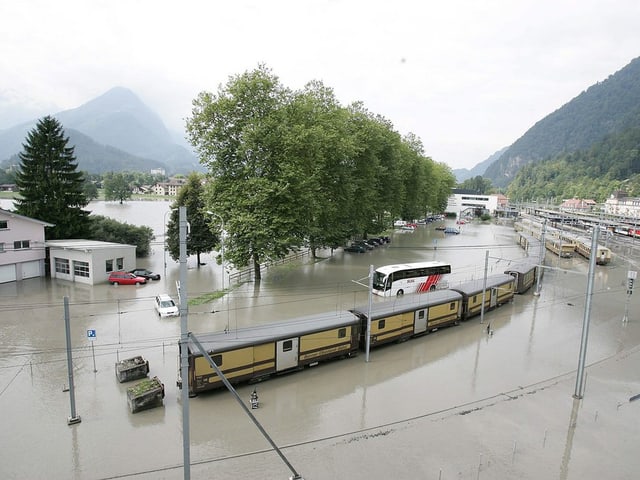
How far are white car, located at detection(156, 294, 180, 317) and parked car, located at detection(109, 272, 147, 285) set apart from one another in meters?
6.82

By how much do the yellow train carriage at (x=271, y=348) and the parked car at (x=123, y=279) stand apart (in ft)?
55.8

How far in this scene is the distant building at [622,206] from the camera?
8031 cm

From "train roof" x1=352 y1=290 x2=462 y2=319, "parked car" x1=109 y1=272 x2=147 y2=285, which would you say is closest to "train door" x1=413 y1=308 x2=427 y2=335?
"train roof" x1=352 y1=290 x2=462 y2=319

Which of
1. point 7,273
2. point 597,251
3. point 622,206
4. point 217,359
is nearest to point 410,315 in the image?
point 217,359

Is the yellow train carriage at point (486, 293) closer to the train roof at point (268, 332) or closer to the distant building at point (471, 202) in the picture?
the train roof at point (268, 332)

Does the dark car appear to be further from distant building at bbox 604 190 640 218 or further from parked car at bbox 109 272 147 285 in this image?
distant building at bbox 604 190 640 218

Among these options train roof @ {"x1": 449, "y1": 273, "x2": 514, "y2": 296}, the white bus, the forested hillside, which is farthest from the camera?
the forested hillside

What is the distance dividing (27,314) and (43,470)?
1506cm

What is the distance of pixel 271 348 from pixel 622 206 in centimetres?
10353

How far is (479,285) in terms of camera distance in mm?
24406

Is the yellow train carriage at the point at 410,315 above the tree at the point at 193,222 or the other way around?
the other way around

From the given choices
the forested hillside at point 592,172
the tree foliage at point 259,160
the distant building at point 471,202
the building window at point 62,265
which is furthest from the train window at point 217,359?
the forested hillside at point 592,172

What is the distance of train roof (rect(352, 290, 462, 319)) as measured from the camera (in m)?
18.0

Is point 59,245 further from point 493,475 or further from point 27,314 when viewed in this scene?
point 493,475
